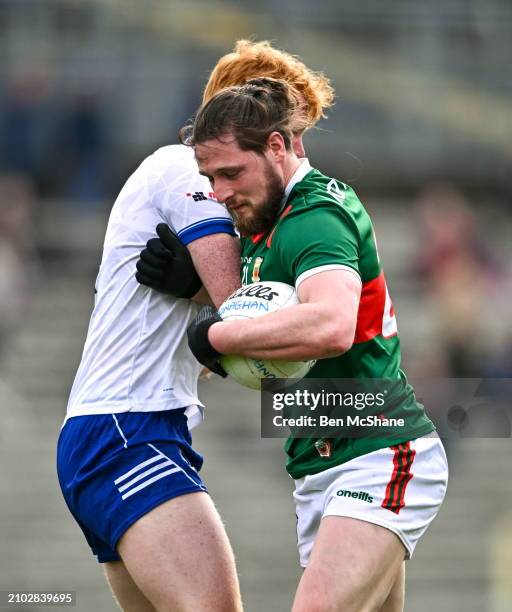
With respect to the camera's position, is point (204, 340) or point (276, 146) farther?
point (276, 146)

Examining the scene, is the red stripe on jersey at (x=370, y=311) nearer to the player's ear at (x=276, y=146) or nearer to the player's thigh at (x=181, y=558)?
the player's ear at (x=276, y=146)

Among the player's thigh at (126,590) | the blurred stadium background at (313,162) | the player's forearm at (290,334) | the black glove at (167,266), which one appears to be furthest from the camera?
the blurred stadium background at (313,162)

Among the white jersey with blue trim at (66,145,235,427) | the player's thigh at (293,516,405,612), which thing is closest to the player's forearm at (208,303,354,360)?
the white jersey with blue trim at (66,145,235,427)

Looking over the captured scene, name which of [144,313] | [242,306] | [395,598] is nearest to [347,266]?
[242,306]

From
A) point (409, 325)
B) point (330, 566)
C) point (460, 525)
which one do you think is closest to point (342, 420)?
point (330, 566)

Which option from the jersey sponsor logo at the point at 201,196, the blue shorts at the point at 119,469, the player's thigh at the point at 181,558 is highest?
the jersey sponsor logo at the point at 201,196

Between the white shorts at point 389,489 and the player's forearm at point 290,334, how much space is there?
1.63 feet

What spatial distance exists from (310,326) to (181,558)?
2.97 feet

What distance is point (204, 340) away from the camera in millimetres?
4137

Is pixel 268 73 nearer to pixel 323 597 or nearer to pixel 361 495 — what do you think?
pixel 361 495

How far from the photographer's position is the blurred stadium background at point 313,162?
11.6m

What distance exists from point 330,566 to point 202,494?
0.54m

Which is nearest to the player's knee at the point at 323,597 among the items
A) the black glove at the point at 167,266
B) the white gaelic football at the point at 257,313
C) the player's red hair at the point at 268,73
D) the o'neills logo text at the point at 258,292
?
the white gaelic football at the point at 257,313

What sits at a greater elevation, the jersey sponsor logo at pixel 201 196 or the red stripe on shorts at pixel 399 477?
the jersey sponsor logo at pixel 201 196
